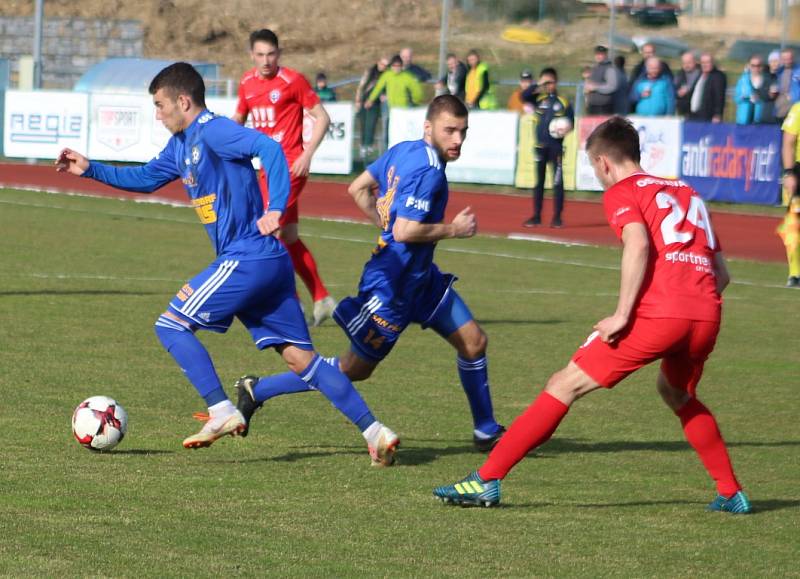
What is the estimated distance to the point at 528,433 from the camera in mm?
6410

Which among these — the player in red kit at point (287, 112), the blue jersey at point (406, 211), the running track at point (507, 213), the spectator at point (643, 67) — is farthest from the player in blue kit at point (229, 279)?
the spectator at point (643, 67)

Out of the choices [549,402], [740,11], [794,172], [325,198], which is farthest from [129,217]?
[740,11]

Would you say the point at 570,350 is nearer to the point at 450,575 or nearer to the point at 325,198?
the point at 450,575

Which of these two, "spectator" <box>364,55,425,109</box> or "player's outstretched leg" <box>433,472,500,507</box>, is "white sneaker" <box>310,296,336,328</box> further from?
"spectator" <box>364,55,425,109</box>

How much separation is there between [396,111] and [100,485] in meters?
22.8

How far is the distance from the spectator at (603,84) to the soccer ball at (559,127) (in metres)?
4.22

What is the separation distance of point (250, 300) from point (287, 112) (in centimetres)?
568

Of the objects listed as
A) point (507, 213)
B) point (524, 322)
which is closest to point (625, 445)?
point (524, 322)

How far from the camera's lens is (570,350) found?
11844 mm

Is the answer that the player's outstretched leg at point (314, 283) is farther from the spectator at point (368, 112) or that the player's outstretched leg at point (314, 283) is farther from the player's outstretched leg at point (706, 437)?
the spectator at point (368, 112)

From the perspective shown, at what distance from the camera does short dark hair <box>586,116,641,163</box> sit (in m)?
6.42

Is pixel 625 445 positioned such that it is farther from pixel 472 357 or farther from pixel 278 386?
pixel 278 386

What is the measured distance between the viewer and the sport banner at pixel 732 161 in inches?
982

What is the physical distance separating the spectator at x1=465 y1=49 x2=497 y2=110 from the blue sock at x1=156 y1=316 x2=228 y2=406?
70.7 ft
